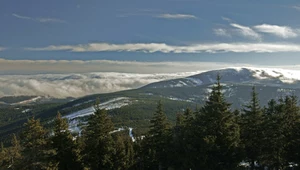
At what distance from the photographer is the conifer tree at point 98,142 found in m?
47.2

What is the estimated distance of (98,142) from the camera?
47031mm

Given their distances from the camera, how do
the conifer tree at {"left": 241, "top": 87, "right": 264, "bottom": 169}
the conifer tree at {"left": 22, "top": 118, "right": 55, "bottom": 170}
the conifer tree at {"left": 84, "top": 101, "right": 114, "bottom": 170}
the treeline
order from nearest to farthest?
the conifer tree at {"left": 22, "top": 118, "right": 55, "bottom": 170}
the treeline
the conifer tree at {"left": 241, "top": 87, "right": 264, "bottom": 169}
the conifer tree at {"left": 84, "top": 101, "right": 114, "bottom": 170}

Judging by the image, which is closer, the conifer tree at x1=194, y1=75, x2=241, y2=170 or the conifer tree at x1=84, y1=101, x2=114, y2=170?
the conifer tree at x1=194, y1=75, x2=241, y2=170

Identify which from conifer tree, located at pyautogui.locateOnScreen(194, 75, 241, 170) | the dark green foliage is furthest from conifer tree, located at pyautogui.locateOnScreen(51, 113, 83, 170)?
conifer tree, located at pyautogui.locateOnScreen(194, 75, 241, 170)

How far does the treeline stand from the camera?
136 ft

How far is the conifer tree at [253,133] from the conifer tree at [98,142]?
20034 millimetres

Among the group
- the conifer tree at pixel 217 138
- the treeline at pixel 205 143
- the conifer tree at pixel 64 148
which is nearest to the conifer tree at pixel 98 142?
the treeline at pixel 205 143

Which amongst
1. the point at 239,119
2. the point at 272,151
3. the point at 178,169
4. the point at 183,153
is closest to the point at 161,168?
the point at 178,169

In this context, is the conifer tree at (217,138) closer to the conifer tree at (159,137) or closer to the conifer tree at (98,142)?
the conifer tree at (159,137)

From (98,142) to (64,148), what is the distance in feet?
16.4

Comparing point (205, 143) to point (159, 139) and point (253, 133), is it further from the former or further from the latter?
point (159, 139)

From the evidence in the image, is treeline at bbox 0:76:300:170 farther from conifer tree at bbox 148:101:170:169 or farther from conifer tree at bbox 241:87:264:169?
conifer tree at bbox 148:101:170:169

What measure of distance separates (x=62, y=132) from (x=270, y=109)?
31.0 m

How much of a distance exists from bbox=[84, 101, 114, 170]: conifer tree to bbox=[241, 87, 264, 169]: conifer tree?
65.7 ft
